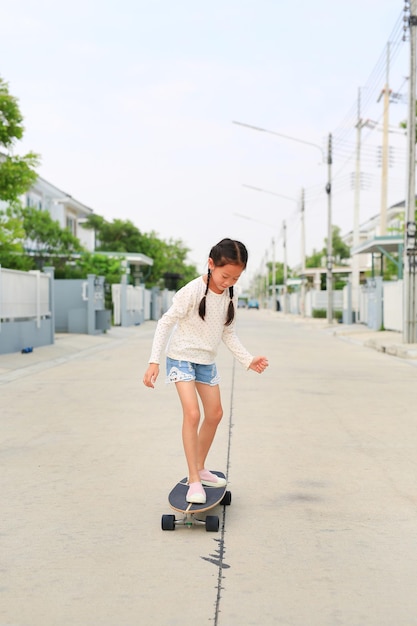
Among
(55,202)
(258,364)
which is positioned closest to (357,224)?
(55,202)

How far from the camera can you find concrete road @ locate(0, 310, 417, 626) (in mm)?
3566

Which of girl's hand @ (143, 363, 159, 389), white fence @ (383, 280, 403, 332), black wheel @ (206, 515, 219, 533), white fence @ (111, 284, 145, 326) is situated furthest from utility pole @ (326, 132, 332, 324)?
black wheel @ (206, 515, 219, 533)

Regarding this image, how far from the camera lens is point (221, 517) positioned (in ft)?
16.3

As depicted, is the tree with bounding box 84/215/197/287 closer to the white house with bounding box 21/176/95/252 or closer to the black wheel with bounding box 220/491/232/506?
the white house with bounding box 21/176/95/252

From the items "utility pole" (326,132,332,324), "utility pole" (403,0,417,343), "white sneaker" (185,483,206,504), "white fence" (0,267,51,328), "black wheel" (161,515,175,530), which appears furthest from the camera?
"utility pole" (326,132,332,324)

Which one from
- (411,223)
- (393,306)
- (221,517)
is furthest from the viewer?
(393,306)

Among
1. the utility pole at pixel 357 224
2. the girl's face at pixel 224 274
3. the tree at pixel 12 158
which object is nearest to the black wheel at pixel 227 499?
the girl's face at pixel 224 274

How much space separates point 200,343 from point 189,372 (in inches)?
7.3

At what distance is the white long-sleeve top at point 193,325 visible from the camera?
495 centimetres

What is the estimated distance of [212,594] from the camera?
3.66 m

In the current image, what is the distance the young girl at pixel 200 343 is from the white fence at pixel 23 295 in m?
12.9

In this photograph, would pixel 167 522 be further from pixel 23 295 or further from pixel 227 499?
pixel 23 295

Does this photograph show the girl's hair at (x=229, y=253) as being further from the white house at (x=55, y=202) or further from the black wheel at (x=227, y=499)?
the white house at (x=55, y=202)

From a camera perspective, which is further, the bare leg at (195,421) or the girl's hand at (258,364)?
the girl's hand at (258,364)
